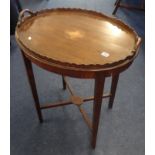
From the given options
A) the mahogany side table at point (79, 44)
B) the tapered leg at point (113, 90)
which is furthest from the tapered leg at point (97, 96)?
the tapered leg at point (113, 90)

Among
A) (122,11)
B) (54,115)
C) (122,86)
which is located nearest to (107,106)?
(122,86)

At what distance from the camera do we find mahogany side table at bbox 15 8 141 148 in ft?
3.06

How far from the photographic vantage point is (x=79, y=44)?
105 cm

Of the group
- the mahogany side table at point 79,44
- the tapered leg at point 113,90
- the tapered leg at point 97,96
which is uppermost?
the mahogany side table at point 79,44

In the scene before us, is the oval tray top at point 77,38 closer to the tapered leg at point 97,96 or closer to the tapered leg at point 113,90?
the tapered leg at point 97,96

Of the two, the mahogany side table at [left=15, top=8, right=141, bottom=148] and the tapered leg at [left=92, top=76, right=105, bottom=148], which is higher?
the mahogany side table at [left=15, top=8, right=141, bottom=148]

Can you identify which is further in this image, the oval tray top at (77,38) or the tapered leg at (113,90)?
the tapered leg at (113,90)

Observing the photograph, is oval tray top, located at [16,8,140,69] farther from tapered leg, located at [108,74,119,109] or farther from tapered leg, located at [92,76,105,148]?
tapered leg, located at [108,74,119,109]

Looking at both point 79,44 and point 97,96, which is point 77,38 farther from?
point 97,96

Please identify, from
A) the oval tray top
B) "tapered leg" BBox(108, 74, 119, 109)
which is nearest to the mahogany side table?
the oval tray top

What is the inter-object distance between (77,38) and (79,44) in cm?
6

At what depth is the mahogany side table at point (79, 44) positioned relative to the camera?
93 centimetres

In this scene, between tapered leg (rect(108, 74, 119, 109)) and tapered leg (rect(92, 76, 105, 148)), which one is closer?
tapered leg (rect(92, 76, 105, 148))
